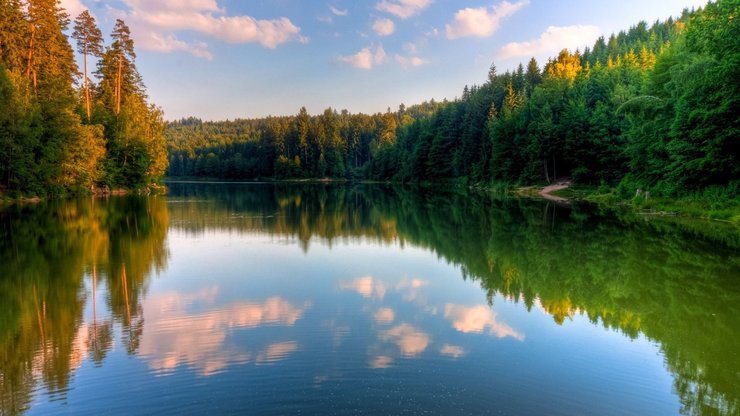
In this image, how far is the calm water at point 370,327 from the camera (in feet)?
22.2

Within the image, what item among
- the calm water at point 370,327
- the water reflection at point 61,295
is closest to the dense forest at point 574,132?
the calm water at point 370,327

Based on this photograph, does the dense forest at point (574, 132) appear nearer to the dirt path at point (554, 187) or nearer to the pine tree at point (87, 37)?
the dirt path at point (554, 187)

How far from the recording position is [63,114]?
43.6 metres

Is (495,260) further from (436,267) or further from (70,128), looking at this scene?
(70,128)

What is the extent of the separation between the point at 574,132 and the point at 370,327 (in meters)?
53.5

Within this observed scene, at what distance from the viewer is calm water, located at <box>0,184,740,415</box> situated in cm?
678

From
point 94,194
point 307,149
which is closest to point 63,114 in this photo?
point 94,194

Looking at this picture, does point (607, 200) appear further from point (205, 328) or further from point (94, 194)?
point (94, 194)

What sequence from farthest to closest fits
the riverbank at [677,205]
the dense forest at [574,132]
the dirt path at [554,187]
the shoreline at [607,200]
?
1. the dirt path at [554,187]
2. the dense forest at [574,132]
3. the shoreline at [607,200]
4. the riverbank at [677,205]

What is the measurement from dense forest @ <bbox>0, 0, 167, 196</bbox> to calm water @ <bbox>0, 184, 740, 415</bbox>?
24.8 metres

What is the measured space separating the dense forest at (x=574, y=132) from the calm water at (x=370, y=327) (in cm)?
1340

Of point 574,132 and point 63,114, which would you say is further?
point 574,132

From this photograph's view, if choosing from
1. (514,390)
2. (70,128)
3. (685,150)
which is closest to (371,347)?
(514,390)

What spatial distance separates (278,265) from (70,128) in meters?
38.2
